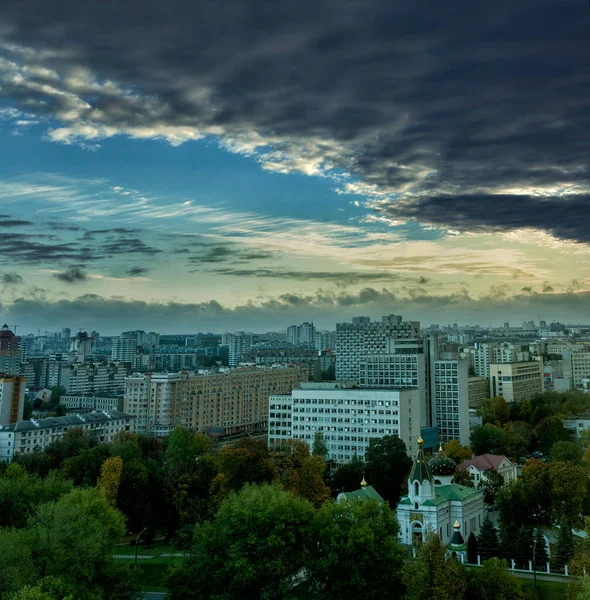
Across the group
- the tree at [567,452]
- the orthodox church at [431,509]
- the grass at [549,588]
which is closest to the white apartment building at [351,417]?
the tree at [567,452]

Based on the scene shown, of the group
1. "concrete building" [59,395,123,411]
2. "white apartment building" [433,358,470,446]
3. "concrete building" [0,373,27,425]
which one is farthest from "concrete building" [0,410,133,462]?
"white apartment building" [433,358,470,446]

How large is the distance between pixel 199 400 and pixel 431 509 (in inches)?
1580

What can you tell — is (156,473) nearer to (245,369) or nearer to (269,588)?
(269,588)

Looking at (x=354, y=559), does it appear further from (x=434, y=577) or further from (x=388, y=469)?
(x=388, y=469)

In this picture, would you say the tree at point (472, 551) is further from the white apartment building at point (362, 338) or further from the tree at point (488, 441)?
the white apartment building at point (362, 338)

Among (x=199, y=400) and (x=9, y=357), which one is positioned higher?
(x=9, y=357)

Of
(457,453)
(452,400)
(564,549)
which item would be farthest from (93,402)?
(564,549)

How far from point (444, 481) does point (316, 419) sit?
16.9 metres

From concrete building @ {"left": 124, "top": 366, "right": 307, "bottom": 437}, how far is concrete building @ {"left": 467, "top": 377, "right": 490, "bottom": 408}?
22683mm

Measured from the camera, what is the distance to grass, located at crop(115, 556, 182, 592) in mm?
23062

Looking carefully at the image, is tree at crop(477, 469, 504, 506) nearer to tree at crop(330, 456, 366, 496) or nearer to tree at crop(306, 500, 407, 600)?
tree at crop(330, 456, 366, 496)

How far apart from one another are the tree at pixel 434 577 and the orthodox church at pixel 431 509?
28.1 feet

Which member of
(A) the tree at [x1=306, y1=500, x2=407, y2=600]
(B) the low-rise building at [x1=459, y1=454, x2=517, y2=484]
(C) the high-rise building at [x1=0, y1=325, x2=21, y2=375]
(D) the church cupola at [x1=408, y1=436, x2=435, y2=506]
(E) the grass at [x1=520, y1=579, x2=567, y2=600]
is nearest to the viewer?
(A) the tree at [x1=306, y1=500, x2=407, y2=600]

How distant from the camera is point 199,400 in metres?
63.1
